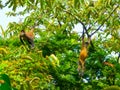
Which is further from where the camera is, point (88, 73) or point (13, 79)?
point (88, 73)

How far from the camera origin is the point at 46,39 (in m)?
15.2

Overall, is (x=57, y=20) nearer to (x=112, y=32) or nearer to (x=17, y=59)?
(x=112, y=32)

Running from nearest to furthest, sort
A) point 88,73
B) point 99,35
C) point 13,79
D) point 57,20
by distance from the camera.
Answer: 1. point 13,79
2. point 88,73
3. point 99,35
4. point 57,20

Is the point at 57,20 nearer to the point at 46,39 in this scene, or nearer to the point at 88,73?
the point at 46,39

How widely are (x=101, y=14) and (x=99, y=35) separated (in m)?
1.49

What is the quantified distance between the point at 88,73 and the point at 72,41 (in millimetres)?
1438

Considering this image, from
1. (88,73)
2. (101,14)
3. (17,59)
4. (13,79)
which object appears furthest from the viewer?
(101,14)

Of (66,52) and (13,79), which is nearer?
(13,79)

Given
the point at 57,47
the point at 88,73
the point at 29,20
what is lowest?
the point at 88,73

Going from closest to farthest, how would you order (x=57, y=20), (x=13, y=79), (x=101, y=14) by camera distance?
(x=13, y=79)
(x=101, y=14)
(x=57, y=20)

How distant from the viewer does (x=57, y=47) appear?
1494 cm

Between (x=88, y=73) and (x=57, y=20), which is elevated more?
(x=57, y=20)

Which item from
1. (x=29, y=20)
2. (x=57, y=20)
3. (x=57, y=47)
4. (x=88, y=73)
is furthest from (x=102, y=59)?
(x=57, y=20)

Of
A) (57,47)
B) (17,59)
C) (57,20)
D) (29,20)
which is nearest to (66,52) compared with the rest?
(57,47)
